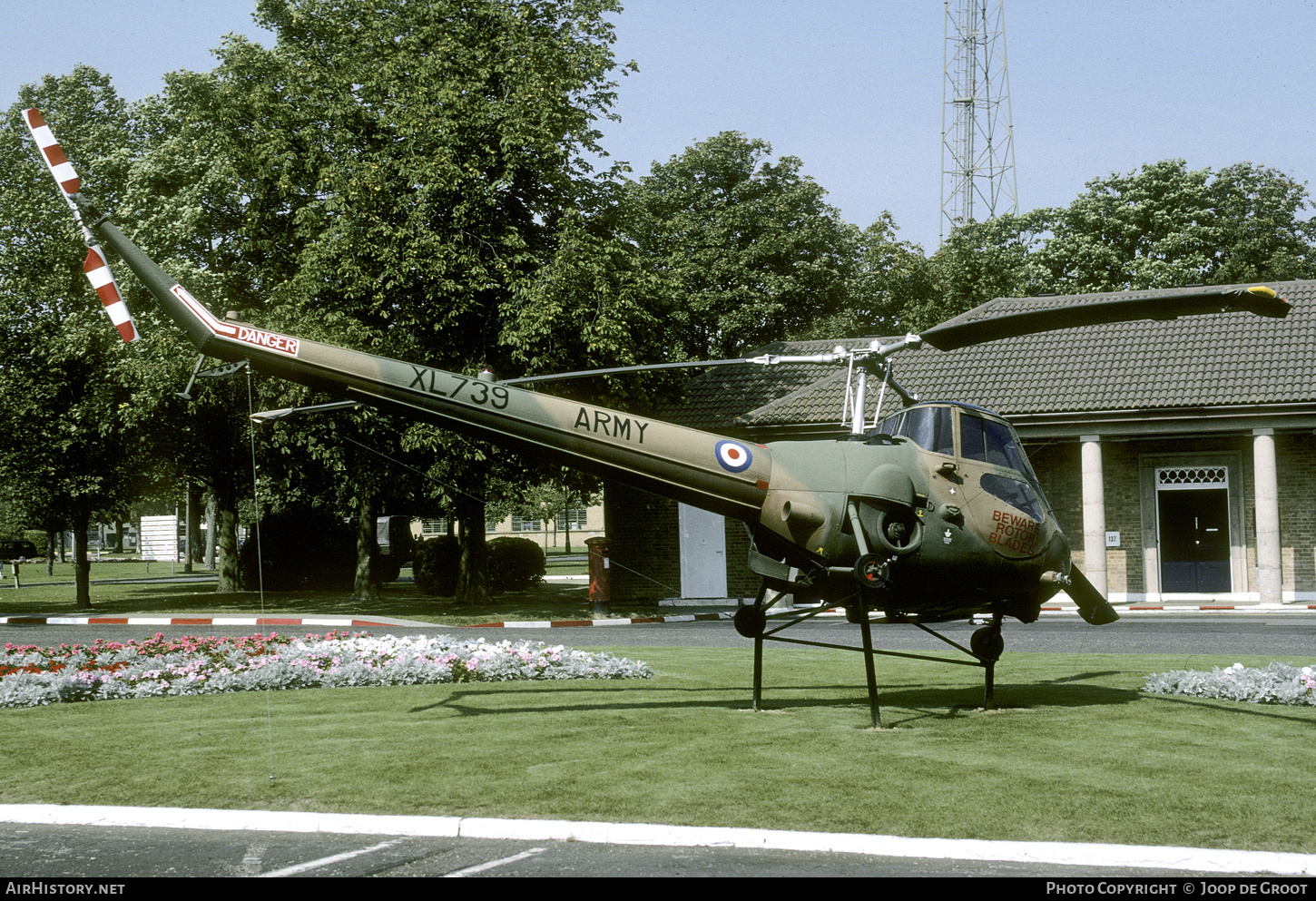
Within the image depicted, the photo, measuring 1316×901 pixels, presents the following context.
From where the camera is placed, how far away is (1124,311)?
28.2 ft

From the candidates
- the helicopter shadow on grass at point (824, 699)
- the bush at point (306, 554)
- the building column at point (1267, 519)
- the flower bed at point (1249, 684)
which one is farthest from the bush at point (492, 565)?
the flower bed at point (1249, 684)

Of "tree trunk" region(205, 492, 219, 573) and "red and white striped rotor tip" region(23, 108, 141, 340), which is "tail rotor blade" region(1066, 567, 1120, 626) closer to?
"red and white striped rotor tip" region(23, 108, 141, 340)

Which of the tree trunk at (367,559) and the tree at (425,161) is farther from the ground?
the tree at (425,161)

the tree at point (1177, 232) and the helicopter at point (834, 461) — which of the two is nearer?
the helicopter at point (834, 461)

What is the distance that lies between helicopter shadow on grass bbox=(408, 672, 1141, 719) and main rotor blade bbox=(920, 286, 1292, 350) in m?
3.68

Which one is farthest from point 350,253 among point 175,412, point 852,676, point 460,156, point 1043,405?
point 1043,405

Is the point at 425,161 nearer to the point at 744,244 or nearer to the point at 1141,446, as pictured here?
the point at 1141,446

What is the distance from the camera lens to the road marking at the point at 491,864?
6020mm

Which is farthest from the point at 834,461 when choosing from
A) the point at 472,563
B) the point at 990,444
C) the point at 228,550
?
the point at 228,550

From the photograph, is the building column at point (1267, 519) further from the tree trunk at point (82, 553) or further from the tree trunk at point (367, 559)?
the tree trunk at point (82, 553)

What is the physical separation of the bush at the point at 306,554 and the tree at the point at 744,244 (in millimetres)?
14559

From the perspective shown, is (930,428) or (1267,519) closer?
(930,428)

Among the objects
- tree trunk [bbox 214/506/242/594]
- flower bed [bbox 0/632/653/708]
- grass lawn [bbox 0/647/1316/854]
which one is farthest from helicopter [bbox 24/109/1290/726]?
tree trunk [bbox 214/506/242/594]

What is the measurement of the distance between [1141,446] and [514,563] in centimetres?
1926
